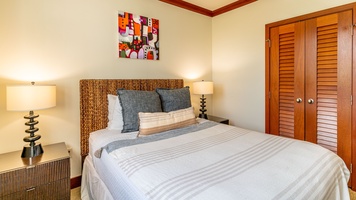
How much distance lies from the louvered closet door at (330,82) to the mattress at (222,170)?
0.98 metres

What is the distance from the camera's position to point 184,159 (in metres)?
1.30

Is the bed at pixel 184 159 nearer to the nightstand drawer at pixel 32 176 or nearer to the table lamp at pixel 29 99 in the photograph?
the nightstand drawer at pixel 32 176

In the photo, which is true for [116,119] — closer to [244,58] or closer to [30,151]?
[30,151]

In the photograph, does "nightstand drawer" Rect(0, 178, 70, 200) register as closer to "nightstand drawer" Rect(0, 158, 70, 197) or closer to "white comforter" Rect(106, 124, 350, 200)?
"nightstand drawer" Rect(0, 158, 70, 197)

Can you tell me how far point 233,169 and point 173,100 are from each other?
1377mm

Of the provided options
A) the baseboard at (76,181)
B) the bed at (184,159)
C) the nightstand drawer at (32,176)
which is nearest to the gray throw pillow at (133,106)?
the bed at (184,159)

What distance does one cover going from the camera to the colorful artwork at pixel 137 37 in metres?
2.43

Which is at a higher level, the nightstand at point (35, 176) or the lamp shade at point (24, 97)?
the lamp shade at point (24, 97)

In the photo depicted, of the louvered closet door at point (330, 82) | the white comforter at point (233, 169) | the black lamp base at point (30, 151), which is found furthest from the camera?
the louvered closet door at point (330, 82)

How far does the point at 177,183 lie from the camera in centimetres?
98

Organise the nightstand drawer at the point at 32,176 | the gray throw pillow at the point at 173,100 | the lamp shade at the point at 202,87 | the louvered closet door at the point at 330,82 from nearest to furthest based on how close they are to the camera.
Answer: the nightstand drawer at the point at 32,176
the louvered closet door at the point at 330,82
the gray throw pillow at the point at 173,100
the lamp shade at the point at 202,87

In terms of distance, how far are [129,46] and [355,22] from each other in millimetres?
2582

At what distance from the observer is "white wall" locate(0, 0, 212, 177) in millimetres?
1800

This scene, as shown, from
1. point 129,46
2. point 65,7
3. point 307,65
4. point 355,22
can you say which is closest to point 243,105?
point 307,65
